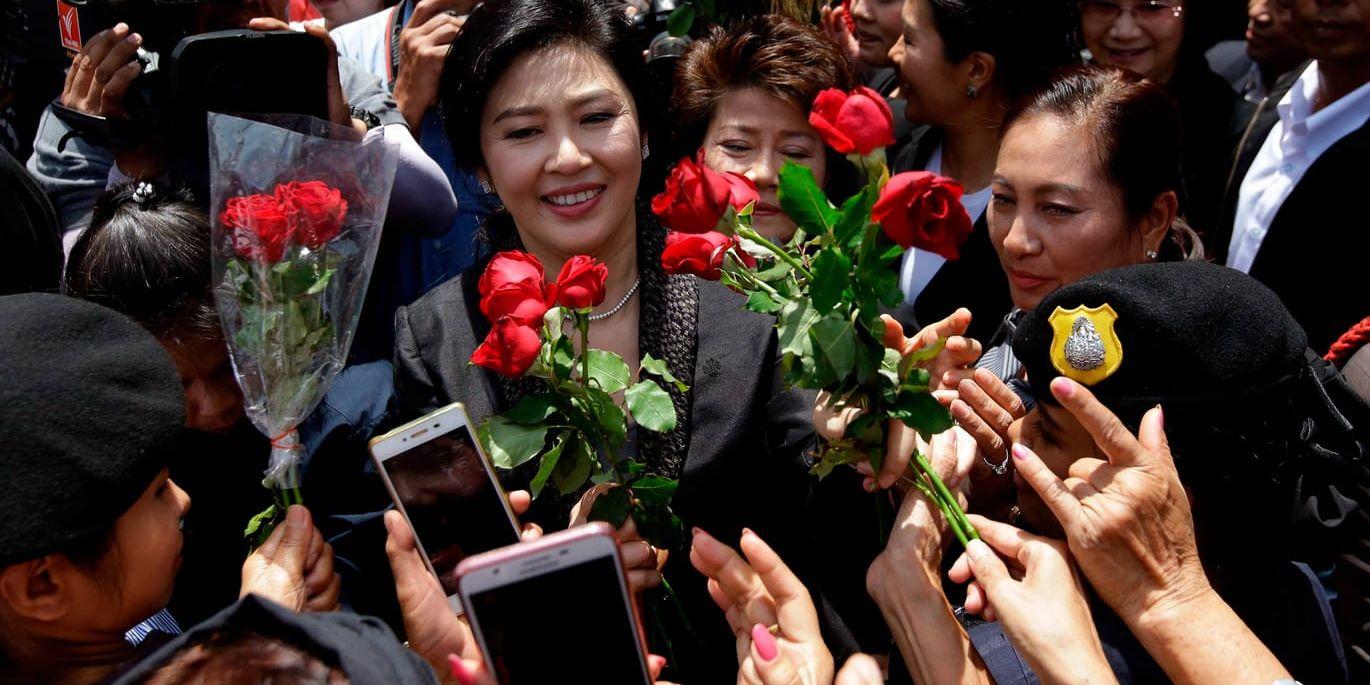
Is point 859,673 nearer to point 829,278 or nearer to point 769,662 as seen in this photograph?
point 769,662

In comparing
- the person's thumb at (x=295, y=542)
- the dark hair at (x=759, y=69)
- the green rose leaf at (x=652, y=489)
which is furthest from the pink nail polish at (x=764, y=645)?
the dark hair at (x=759, y=69)

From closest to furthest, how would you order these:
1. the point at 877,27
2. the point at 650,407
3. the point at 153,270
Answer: the point at 650,407
the point at 153,270
the point at 877,27

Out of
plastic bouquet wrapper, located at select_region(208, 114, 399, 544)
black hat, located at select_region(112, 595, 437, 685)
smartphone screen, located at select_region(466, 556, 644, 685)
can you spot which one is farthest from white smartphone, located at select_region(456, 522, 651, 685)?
plastic bouquet wrapper, located at select_region(208, 114, 399, 544)

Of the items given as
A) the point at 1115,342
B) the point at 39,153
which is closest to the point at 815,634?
the point at 1115,342

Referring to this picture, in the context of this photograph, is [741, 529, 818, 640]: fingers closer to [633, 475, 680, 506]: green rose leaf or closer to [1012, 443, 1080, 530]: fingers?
[633, 475, 680, 506]: green rose leaf

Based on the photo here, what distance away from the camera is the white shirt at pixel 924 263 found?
10.4ft

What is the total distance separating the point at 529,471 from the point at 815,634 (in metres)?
0.73

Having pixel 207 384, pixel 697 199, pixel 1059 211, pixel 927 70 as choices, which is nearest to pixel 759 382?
pixel 697 199

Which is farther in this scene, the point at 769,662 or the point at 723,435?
the point at 723,435

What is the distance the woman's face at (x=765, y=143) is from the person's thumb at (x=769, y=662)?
1606 mm

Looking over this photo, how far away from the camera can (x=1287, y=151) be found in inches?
128

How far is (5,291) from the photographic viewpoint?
244 centimetres

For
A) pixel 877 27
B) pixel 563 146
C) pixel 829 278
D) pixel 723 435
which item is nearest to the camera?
pixel 829 278

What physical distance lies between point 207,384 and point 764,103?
1.58 m
